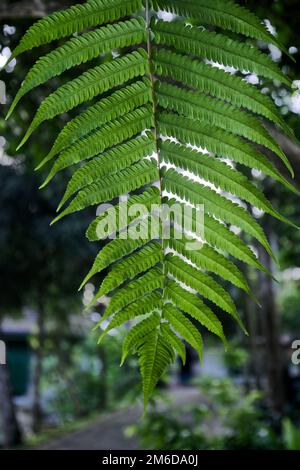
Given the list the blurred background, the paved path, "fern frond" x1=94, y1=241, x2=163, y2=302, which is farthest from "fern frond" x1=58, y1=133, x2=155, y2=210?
the paved path

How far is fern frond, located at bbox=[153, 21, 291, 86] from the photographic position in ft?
1.91

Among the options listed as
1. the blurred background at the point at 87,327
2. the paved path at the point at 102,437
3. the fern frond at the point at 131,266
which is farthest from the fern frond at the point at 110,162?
the paved path at the point at 102,437

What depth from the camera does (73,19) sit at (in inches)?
23.3

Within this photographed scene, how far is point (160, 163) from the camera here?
25.4 inches

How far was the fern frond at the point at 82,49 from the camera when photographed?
1.90ft

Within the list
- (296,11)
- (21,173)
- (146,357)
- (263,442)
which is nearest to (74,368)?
(21,173)

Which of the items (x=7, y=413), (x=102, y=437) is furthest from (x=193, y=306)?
(x=7, y=413)

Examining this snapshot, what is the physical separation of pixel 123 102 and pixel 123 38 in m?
0.08

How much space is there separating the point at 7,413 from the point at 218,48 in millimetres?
8194

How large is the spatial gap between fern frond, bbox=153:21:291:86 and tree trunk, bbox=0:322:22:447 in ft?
25.1

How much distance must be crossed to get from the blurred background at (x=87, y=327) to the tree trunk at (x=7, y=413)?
0.06 feet

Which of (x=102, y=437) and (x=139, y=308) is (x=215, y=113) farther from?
(x=102, y=437)

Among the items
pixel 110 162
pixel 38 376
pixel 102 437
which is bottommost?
pixel 102 437

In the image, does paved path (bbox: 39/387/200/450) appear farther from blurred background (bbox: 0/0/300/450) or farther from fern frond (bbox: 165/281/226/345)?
fern frond (bbox: 165/281/226/345)
